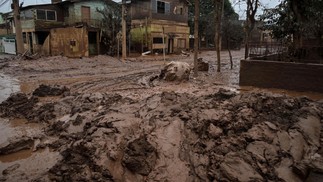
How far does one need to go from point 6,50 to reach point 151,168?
112 feet

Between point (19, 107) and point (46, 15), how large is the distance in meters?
21.3

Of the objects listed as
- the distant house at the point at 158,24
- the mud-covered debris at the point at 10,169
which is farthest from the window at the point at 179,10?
the mud-covered debris at the point at 10,169

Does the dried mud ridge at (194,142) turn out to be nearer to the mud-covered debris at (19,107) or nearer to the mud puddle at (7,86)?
the mud-covered debris at (19,107)

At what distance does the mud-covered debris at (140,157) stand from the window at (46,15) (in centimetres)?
2508

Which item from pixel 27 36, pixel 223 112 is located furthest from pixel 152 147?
pixel 27 36

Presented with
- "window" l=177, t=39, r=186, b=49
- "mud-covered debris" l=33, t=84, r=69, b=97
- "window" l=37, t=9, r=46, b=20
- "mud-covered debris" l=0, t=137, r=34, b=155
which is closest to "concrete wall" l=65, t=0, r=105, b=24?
"window" l=37, t=9, r=46, b=20

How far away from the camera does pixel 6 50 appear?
32438 mm

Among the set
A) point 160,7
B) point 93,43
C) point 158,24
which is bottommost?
point 93,43

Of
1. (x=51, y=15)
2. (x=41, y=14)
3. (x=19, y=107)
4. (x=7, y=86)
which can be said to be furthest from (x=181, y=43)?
(x=19, y=107)

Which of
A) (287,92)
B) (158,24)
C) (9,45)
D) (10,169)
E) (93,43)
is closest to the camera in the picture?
(10,169)

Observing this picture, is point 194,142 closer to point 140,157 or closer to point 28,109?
point 140,157

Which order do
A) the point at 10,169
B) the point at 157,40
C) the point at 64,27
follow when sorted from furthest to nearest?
the point at 157,40
the point at 64,27
the point at 10,169

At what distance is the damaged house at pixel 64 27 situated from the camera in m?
22.4

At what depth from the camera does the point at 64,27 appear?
24.1 m
